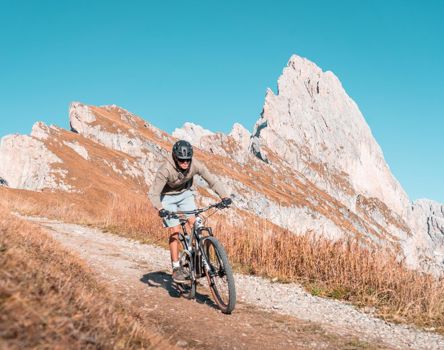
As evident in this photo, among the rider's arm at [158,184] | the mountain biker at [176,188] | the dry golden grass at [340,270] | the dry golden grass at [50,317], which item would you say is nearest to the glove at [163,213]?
the mountain biker at [176,188]

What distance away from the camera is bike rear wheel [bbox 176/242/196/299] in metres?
7.33

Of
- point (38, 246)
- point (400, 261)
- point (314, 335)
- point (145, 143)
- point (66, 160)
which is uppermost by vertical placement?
point (145, 143)

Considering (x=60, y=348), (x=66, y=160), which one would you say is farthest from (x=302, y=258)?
(x=66, y=160)

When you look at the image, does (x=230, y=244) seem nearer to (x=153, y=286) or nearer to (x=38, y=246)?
(x=153, y=286)

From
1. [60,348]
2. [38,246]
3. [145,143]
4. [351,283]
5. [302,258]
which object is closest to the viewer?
[60,348]

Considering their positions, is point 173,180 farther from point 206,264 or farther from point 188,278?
point 188,278

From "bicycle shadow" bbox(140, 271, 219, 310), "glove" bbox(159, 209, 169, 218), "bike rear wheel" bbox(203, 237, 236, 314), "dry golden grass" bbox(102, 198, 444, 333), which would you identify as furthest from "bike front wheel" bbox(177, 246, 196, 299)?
"dry golden grass" bbox(102, 198, 444, 333)

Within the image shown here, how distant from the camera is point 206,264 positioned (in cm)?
716

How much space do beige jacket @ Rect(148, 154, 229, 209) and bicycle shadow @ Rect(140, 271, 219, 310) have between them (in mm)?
1741

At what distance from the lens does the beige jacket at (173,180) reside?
757cm

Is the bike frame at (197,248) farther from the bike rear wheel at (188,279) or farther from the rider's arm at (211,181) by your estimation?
the rider's arm at (211,181)

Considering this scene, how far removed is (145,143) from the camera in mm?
137875

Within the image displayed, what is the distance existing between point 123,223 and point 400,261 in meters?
12.1

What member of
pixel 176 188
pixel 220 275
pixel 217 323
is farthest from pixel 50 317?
pixel 176 188
